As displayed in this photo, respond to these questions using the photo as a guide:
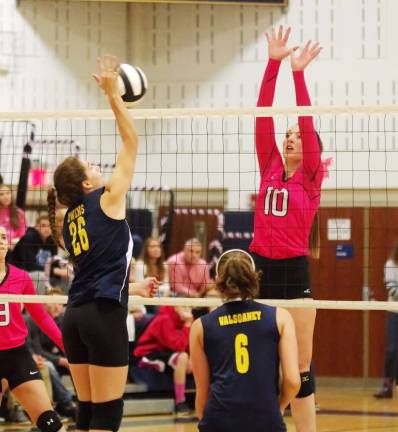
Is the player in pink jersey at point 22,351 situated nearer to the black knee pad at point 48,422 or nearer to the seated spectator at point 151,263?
the black knee pad at point 48,422

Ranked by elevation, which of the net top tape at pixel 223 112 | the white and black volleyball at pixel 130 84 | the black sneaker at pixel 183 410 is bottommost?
the black sneaker at pixel 183 410

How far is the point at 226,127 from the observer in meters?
15.1

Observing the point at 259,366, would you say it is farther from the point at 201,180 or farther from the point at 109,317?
the point at 201,180

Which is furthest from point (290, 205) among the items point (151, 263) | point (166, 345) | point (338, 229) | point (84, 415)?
point (338, 229)

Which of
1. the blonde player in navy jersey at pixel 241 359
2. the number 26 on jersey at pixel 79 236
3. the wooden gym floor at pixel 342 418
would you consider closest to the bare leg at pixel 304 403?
the blonde player in navy jersey at pixel 241 359

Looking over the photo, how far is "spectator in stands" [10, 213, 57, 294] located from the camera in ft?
34.7

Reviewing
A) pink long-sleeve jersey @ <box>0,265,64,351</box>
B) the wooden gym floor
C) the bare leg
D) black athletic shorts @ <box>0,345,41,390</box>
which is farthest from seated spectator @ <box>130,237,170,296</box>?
the bare leg

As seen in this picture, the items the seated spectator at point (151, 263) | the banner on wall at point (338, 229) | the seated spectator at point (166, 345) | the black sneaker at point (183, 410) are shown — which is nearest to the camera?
the black sneaker at point (183, 410)

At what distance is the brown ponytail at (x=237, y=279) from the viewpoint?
16.0 ft

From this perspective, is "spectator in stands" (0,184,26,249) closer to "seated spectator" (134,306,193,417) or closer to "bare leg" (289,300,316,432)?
"seated spectator" (134,306,193,417)

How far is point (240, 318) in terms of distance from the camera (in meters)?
4.80

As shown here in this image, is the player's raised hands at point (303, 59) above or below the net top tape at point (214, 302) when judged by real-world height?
above

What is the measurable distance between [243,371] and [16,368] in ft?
8.82

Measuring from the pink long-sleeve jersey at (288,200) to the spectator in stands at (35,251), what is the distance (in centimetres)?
437
